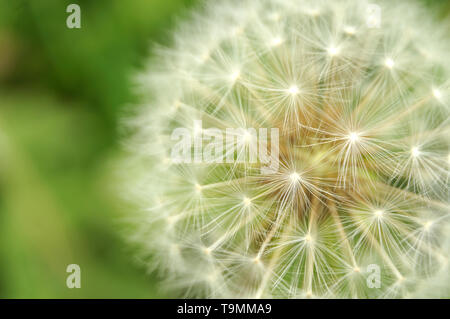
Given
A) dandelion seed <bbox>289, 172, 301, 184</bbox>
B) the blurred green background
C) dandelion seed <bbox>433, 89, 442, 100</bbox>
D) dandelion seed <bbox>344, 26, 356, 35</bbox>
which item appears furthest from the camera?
the blurred green background

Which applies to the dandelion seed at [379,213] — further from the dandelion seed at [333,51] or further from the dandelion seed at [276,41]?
the dandelion seed at [276,41]

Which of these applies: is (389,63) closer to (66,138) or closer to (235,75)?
(235,75)

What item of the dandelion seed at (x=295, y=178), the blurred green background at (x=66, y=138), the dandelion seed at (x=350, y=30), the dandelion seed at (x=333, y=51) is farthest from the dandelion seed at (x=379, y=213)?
the blurred green background at (x=66, y=138)

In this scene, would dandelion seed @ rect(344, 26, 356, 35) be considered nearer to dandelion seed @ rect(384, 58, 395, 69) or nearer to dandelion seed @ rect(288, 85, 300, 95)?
dandelion seed @ rect(384, 58, 395, 69)

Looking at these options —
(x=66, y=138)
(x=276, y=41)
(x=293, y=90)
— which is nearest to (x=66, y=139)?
(x=66, y=138)

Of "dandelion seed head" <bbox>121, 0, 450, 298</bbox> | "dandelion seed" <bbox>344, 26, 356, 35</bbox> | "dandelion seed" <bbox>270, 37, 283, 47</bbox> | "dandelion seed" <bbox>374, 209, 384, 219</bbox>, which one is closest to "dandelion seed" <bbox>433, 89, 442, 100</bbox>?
"dandelion seed head" <bbox>121, 0, 450, 298</bbox>

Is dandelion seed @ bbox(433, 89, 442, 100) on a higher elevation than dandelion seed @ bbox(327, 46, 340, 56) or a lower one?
lower
